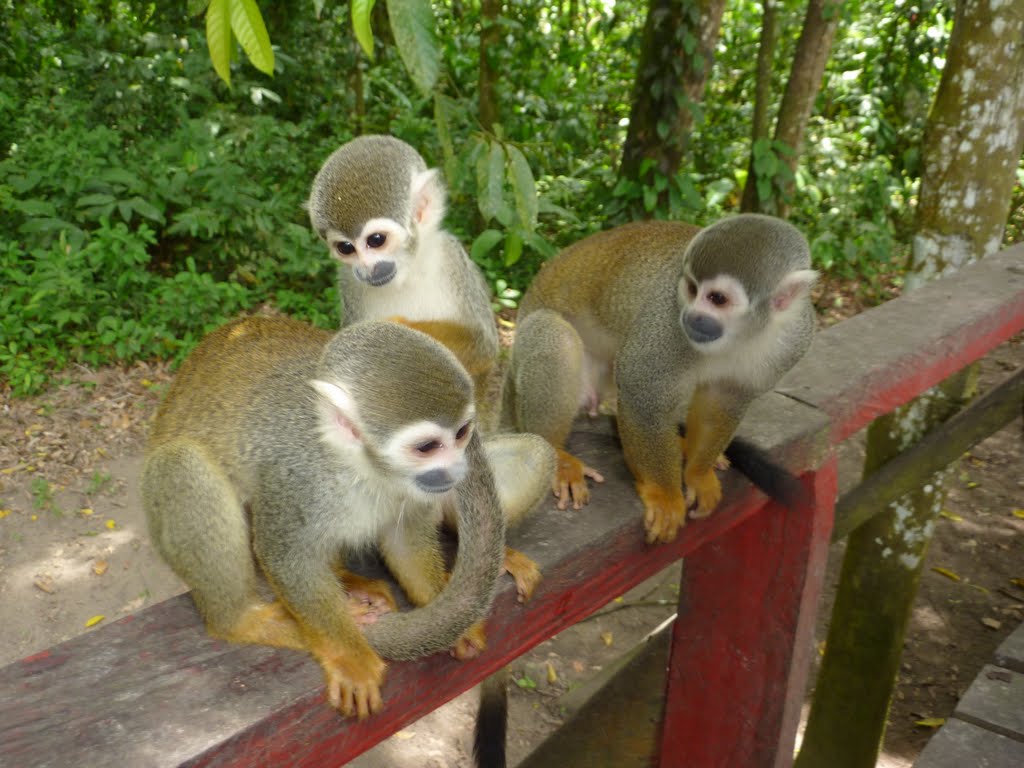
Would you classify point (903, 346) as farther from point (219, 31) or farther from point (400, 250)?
point (219, 31)

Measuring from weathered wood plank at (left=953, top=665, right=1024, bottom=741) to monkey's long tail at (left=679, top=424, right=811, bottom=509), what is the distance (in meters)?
0.78

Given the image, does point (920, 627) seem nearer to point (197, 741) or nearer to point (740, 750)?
point (740, 750)

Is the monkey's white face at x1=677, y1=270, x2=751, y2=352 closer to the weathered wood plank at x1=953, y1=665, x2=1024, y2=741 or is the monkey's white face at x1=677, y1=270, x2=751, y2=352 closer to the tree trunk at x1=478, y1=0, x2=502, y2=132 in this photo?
the weathered wood plank at x1=953, y1=665, x2=1024, y2=741

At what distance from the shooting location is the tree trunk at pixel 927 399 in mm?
2789

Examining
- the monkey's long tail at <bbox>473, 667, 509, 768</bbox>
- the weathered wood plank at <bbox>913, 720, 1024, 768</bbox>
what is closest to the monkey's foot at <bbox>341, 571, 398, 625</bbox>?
the monkey's long tail at <bbox>473, 667, 509, 768</bbox>

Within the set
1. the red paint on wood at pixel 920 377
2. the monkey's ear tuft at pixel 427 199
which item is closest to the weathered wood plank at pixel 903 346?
the red paint on wood at pixel 920 377

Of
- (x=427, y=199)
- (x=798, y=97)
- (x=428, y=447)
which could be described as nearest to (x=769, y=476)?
(x=428, y=447)

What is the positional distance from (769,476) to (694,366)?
30cm

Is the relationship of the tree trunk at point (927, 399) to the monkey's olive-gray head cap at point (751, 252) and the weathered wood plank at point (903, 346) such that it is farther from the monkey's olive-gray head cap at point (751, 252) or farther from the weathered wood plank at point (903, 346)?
the monkey's olive-gray head cap at point (751, 252)

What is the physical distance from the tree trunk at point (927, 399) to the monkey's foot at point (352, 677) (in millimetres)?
2437

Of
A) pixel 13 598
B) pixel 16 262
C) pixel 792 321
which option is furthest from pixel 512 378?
pixel 16 262

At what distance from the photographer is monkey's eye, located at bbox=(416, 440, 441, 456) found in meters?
1.35

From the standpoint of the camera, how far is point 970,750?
193cm

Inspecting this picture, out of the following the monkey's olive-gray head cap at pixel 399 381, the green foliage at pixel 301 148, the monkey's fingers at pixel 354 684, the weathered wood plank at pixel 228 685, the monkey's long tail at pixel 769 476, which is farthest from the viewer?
the green foliage at pixel 301 148
